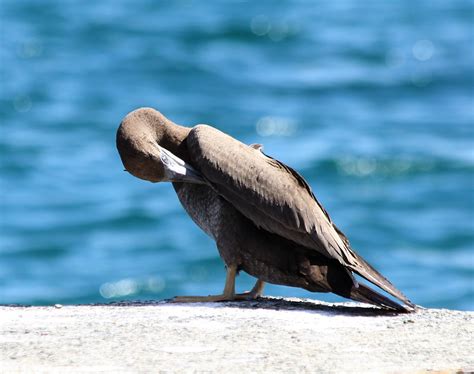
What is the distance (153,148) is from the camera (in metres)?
9.28

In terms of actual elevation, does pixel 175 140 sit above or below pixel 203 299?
above

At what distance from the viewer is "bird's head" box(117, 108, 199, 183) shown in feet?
29.8

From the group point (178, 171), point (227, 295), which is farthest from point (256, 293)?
point (178, 171)

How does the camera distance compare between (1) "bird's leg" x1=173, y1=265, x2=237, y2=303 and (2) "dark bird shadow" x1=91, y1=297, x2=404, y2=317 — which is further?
(1) "bird's leg" x1=173, y1=265, x2=237, y2=303

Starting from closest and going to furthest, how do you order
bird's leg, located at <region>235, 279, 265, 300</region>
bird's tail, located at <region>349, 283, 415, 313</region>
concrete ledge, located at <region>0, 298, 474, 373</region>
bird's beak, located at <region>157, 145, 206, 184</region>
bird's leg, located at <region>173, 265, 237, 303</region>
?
1. concrete ledge, located at <region>0, 298, 474, 373</region>
2. bird's tail, located at <region>349, 283, 415, 313</region>
3. bird's beak, located at <region>157, 145, 206, 184</region>
4. bird's leg, located at <region>173, 265, 237, 303</region>
5. bird's leg, located at <region>235, 279, 265, 300</region>

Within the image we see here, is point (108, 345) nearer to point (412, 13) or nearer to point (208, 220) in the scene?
point (208, 220)

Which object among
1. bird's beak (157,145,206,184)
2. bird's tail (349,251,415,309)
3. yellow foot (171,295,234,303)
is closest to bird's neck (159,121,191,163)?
bird's beak (157,145,206,184)

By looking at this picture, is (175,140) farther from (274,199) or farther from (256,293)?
(256,293)

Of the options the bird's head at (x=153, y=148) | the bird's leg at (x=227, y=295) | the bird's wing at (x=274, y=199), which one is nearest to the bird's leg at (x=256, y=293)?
the bird's leg at (x=227, y=295)

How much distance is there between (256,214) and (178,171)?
25.1 inches

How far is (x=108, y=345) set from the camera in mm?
7703

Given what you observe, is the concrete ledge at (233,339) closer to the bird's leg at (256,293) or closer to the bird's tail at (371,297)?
the bird's tail at (371,297)

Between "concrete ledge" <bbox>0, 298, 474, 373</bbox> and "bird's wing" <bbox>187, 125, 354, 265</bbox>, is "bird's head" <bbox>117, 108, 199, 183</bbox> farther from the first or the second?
"concrete ledge" <bbox>0, 298, 474, 373</bbox>

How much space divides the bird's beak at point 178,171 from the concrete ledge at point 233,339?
86cm
